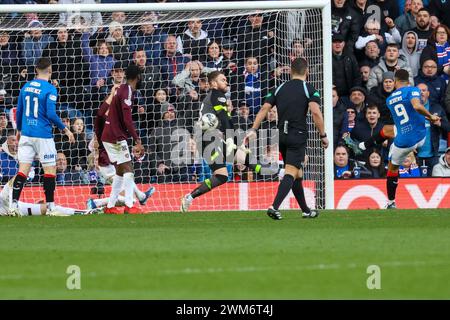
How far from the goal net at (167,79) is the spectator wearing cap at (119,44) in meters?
0.02

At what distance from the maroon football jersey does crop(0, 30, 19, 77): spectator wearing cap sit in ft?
11.8

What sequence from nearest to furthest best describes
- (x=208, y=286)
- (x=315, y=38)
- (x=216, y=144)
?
(x=208, y=286) → (x=216, y=144) → (x=315, y=38)

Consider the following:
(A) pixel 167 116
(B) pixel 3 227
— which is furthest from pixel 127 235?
(A) pixel 167 116

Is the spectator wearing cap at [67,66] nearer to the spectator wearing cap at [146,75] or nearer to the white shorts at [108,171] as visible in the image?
the spectator wearing cap at [146,75]

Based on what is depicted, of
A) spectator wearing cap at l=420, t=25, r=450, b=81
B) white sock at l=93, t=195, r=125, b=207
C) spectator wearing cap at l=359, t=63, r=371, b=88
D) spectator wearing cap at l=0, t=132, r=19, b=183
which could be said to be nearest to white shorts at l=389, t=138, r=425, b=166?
Result: spectator wearing cap at l=359, t=63, r=371, b=88

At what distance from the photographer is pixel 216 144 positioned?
17406 mm

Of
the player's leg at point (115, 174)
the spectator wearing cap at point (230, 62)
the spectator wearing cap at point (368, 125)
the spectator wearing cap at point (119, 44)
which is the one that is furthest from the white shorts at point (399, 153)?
the spectator wearing cap at point (119, 44)

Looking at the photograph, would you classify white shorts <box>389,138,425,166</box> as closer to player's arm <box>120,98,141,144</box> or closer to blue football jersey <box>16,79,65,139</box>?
player's arm <box>120,98,141,144</box>

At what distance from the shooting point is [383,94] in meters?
21.0

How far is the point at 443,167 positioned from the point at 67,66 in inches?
275

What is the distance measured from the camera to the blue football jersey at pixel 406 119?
17.3m

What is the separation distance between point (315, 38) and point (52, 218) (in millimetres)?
6136

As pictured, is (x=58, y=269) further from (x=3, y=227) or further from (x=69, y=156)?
(x=69, y=156)

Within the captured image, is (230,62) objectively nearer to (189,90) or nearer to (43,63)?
(189,90)
